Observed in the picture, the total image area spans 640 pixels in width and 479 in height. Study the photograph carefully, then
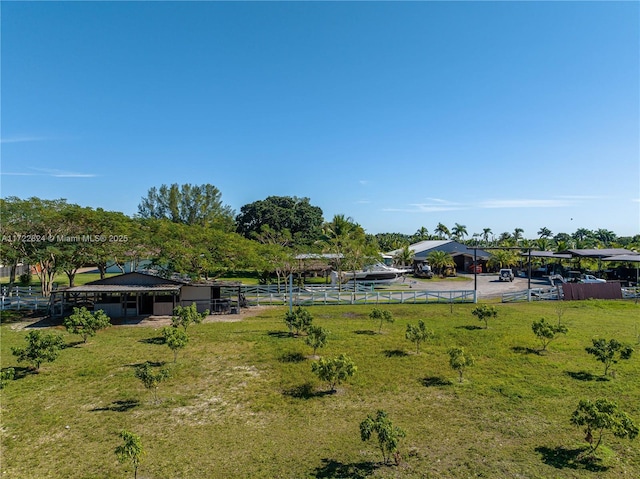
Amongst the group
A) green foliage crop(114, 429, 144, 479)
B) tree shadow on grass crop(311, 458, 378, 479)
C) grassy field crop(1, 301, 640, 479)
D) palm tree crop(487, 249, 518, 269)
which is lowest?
tree shadow on grass crop(311, 458, 378, 479)

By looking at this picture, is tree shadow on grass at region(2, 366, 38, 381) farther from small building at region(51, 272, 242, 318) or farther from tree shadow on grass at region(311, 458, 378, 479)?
tree shadow on grass at region(311, 458, 378, 479)

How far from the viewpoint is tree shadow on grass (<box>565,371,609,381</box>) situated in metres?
14.6

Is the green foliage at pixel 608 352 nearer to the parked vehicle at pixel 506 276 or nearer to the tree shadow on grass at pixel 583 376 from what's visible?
the tree shadow on grass at pixel 583 376

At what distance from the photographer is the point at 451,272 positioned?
57.8 meters

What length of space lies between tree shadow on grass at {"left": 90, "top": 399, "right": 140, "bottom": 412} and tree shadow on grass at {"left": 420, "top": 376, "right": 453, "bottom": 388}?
9.90 m

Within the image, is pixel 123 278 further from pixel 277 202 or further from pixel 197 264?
pixel 277 202

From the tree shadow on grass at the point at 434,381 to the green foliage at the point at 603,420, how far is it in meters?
4.76

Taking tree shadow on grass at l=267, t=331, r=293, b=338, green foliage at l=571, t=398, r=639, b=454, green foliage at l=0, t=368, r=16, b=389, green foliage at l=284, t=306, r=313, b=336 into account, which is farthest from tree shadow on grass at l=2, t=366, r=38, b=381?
green foliage at l=571, t=398, r=639, b=454

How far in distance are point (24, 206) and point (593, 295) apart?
46.4m

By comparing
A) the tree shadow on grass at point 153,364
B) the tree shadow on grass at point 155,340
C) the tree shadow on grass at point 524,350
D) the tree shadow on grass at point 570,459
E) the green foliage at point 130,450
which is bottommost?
the tree shadow on grass at point 570,459

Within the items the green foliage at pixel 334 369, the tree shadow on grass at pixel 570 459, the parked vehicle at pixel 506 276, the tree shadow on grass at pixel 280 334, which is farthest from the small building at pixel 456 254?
the tree shadow on grass at pixel 570 459

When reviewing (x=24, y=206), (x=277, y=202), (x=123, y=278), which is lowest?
(x=123, y=278)

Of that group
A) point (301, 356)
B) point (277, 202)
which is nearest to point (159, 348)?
point (301, 356)

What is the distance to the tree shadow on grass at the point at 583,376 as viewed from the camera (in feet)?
48.1
